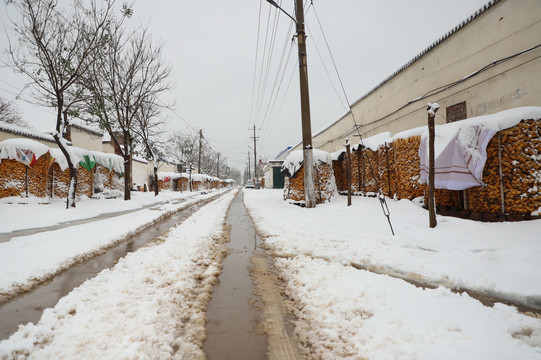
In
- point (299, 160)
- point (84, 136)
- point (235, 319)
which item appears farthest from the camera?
point (84, 136)

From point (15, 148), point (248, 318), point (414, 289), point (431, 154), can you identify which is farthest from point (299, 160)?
point (15, 148)

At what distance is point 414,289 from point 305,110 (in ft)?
23.9

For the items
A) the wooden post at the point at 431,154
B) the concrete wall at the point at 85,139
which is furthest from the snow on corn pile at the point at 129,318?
the concrete wall at the point at 85,139

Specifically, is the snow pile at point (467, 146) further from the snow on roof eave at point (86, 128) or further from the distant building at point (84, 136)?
the distant building at point (84, 136)

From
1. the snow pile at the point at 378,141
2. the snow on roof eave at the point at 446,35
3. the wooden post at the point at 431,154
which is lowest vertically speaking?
the wooden post at the point at 431,154

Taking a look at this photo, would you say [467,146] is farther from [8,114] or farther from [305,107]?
[8,114]

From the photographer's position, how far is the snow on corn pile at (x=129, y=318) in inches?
56.4

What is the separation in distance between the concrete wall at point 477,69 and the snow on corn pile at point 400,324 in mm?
6308

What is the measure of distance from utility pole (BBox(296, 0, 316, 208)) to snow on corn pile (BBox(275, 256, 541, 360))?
20.2ft

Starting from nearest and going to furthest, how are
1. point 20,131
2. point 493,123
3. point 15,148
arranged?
point 493,123 < point 15,148 < point 20,131

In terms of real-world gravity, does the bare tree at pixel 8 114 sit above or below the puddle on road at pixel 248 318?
above

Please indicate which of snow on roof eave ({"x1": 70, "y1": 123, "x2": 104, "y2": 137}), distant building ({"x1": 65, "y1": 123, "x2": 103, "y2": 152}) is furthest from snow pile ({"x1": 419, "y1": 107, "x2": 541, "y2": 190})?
distant building ({"x1": 65, "y1": 123, "x2": 103, "y2": 152})

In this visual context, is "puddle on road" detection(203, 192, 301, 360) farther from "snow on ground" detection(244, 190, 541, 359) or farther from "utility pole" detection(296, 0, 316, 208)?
"utility pole" detection(296, 0, 316, 208)

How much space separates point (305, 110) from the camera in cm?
860
